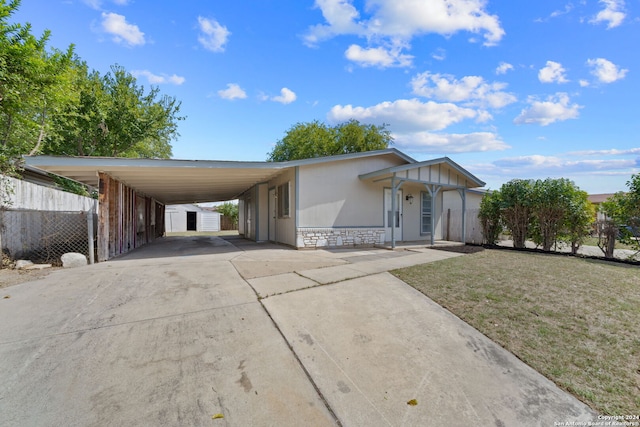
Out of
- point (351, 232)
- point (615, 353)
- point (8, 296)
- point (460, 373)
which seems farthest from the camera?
point (351, 232)

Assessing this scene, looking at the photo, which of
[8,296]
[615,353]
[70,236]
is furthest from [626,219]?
[70,236]

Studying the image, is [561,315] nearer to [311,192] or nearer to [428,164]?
[311,192]

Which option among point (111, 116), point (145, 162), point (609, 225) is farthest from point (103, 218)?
point (609, 225)

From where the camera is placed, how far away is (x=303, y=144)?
2858 cm

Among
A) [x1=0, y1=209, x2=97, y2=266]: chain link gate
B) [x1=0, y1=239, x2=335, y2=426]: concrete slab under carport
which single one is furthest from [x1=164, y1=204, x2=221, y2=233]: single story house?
[x1=0, y1=239, x2=335, y2=426]: concrete slab under carport

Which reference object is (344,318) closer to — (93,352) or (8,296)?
(93,352)

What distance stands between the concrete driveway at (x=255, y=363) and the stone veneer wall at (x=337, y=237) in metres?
4.97

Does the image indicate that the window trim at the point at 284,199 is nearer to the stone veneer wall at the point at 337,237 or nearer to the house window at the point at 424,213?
the stone veneer wall at the point at 337,237

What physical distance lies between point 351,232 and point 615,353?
771 centimetres

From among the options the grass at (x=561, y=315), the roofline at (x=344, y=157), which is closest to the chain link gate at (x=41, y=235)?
the roofline at (x=344, y=157)

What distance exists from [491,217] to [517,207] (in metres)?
1.08

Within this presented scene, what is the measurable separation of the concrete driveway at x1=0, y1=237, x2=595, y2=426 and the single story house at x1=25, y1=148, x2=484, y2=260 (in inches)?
157

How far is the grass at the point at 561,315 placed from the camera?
2615 mm

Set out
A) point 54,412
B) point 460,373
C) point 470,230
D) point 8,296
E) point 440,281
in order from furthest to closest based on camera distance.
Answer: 1. point 470,230
2. point 440,281
3. point 8,296
4. point 460,373
5. point 54,412
